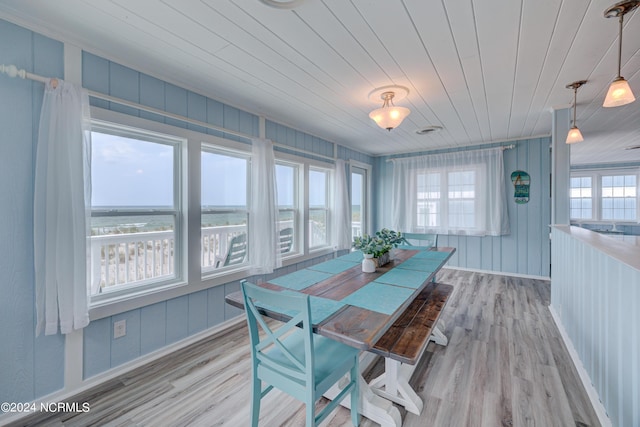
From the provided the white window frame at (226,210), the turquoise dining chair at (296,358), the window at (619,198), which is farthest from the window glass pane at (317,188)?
the window at (619,198)

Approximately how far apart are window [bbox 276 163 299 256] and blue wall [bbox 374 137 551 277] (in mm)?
3241

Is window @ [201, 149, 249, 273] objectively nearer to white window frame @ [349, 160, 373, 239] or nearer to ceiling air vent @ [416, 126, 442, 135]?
ceiling air vent @ [416, 126, 442, 135]

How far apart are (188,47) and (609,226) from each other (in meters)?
9.29

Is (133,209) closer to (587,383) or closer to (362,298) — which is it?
(362,298)

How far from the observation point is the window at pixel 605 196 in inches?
256

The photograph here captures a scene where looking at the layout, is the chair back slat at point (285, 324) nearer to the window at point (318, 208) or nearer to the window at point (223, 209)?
the window at point (223, 209)

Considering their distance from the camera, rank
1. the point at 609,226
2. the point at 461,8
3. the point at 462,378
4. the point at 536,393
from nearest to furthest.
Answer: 1. the point at 461,8
2. the point at 536,393
3. the point at 462,378
4. the point at 609,226

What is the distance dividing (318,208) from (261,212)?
1517 mm


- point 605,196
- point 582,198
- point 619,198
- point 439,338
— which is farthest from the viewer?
point 582,198

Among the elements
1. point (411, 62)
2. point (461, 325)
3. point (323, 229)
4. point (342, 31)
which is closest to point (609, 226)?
point (461, 325)

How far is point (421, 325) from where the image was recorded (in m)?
1.70

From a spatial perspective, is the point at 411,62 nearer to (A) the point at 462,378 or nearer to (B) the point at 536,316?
(A) the point at 462,378

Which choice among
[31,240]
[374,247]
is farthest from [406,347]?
[31,240]

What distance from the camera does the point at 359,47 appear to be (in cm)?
188
